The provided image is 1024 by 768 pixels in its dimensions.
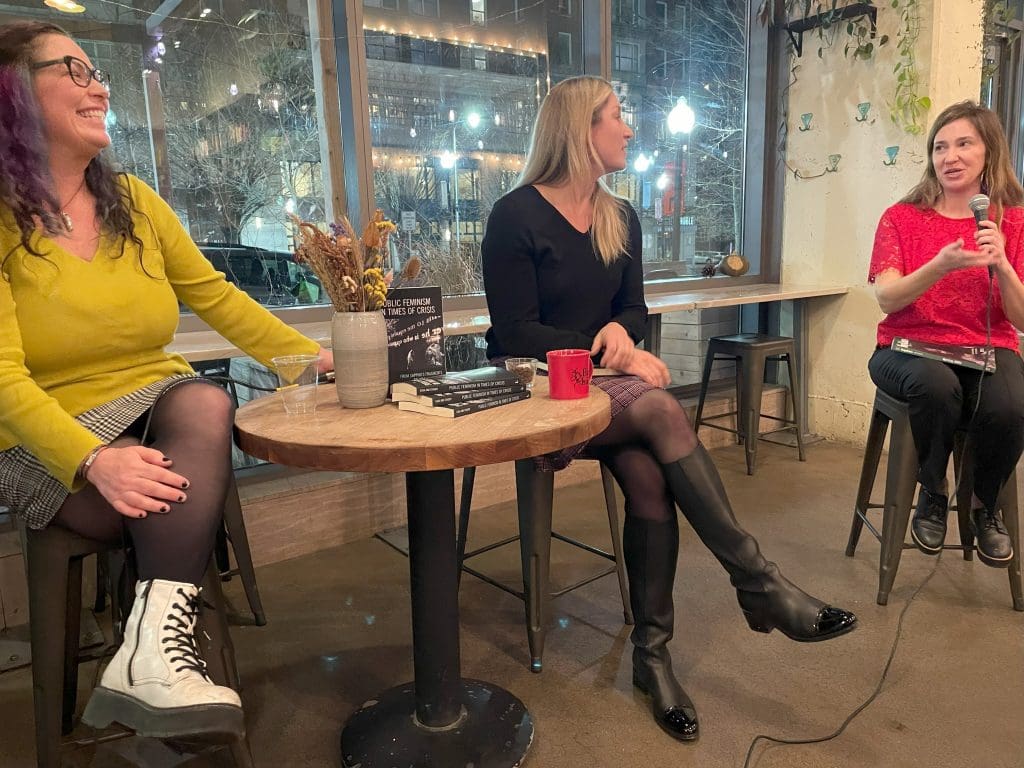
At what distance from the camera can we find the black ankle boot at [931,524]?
2070 millimetres

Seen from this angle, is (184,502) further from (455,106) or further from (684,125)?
(684,125)

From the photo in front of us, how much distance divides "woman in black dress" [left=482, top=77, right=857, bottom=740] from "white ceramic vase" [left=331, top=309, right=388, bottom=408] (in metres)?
0.52

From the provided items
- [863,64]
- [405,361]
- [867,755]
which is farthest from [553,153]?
[863,64]

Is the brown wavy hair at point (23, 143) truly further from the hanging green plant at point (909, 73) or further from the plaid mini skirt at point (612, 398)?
the hanging green plant at point (909, 73)

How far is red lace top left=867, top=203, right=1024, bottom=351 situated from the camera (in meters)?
2.18

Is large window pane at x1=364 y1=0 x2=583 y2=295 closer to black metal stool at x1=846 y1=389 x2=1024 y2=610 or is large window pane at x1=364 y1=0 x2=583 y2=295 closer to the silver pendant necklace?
the silver pendant necklace

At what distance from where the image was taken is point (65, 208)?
1.43m

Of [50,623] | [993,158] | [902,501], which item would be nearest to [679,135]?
[993,158]

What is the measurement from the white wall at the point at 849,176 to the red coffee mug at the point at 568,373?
2.68 metres

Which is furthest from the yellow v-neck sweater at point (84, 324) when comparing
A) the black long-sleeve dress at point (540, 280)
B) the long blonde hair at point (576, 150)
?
the long blonde hair at point (576, 150)

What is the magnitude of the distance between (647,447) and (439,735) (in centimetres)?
72

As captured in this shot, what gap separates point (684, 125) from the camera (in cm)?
397

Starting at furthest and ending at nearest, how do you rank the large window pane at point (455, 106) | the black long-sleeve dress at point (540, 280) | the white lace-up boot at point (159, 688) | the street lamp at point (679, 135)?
the street lamp at point (679, 135)
the large window pane at point (455, 106)
the black long-sleeve dress at point (540, 280)
the white lace-up boot at point (159, 688)

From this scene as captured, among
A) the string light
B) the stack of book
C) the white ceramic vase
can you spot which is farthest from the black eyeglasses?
the string light
